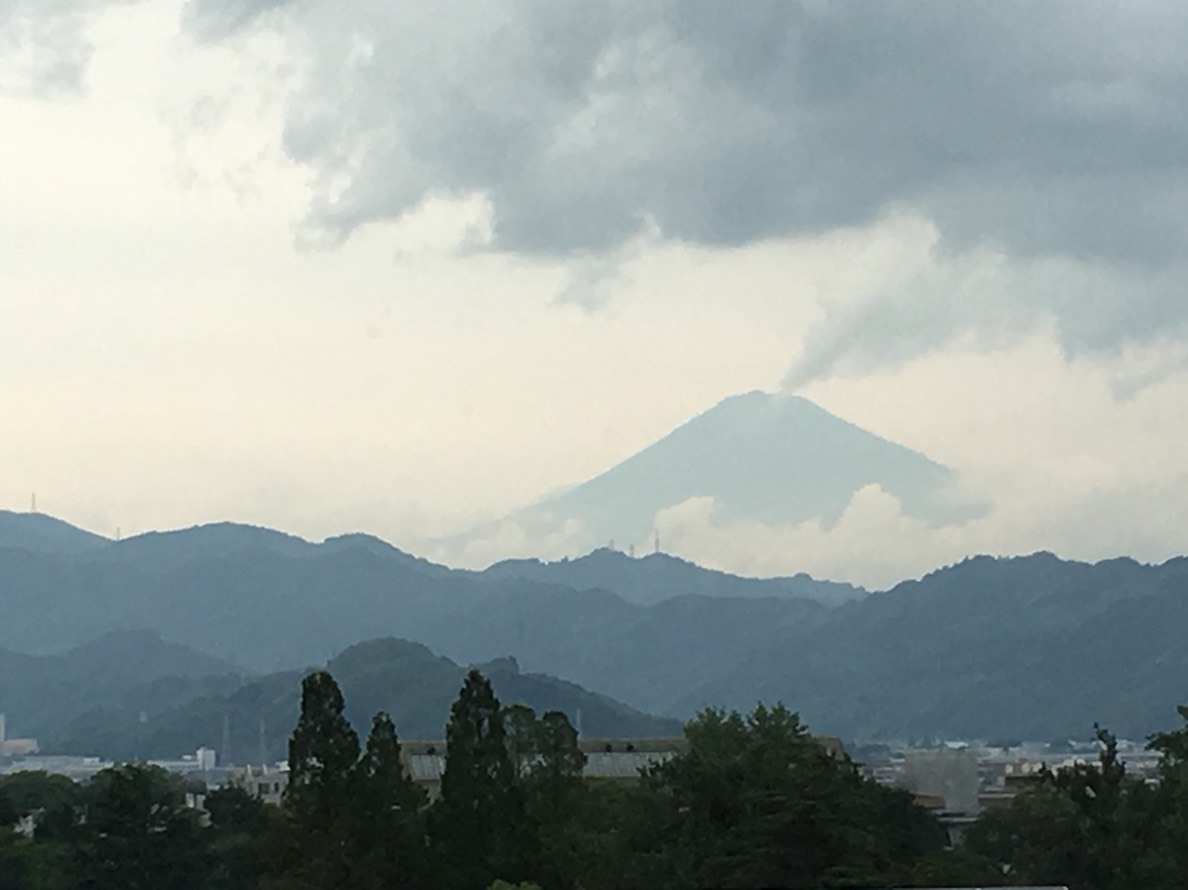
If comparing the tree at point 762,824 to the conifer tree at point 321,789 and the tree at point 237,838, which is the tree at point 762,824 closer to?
the conifer tree at point 321,789

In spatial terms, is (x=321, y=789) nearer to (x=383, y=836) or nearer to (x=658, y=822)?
(x=383, y=836)

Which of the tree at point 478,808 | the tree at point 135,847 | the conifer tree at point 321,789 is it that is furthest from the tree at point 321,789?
the tree at point 135,847

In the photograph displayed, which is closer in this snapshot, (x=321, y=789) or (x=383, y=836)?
(x=383, y=836)

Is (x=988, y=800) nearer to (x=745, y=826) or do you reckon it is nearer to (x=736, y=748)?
(x=736, y=748)

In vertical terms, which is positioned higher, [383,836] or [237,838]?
[237,838]

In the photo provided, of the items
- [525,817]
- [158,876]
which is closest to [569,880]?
[525,817]

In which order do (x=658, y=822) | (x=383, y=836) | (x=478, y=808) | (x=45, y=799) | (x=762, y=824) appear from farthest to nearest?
(x=45, y=799) → (x=658, y=822) → (x=383, y=836) → (x=478, y=808) → (x=762, y=824)

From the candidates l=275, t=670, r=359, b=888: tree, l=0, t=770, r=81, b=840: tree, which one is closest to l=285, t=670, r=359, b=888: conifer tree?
l=275, t=670, r=359, b=888: tree

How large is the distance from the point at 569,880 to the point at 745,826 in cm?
698

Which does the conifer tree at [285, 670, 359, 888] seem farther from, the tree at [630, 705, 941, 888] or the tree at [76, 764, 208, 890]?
the tree at [76, 764, 208, 890]

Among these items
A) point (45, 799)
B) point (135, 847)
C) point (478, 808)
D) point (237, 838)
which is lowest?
point (135, 847)

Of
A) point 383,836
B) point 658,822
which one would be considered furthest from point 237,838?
point 658,822

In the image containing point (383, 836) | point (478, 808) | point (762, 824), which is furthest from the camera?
point (383, 836)

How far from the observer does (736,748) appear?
295 ft
